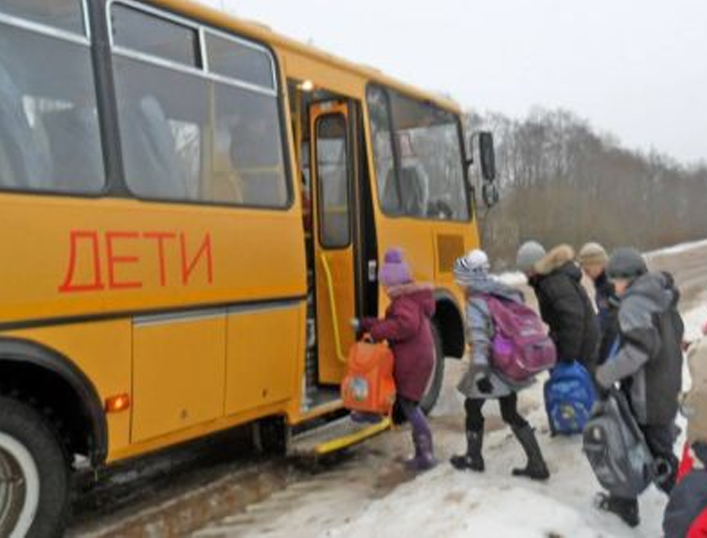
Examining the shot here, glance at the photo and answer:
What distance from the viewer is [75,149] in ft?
14.6

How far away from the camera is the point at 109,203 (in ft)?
14.9

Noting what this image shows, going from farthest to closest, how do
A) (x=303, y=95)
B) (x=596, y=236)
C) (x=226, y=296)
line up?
(x=596, y=236) → (x=303, y=95) → (x=226, y=296)

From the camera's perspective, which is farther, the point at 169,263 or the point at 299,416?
the point at 299,416

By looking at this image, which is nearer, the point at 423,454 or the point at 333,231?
the point at 423,454

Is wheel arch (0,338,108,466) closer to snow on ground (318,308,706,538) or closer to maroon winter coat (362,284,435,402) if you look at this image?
snow on ground (318,308,706,538)

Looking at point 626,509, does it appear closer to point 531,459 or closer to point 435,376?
point 531,459

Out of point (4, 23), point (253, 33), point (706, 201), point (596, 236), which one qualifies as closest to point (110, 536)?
point (4, 23)

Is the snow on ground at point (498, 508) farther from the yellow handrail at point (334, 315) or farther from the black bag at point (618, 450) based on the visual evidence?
the yellow handrail at point (334, 315)

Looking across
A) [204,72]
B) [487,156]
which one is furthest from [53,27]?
[487,156]

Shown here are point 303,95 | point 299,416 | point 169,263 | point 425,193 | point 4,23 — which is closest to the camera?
point 4,23

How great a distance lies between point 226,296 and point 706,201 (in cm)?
9060

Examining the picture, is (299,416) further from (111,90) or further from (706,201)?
(706,201)

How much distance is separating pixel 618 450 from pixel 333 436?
225 centimetres

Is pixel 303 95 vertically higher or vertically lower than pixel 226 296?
higher
